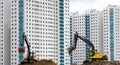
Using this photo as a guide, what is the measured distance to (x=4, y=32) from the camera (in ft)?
386

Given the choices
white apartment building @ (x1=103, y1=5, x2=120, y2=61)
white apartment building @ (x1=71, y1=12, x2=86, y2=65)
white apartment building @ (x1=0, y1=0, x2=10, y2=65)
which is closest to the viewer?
white apartment building @ (x1=0, y1=0, x2=10, y2=65)

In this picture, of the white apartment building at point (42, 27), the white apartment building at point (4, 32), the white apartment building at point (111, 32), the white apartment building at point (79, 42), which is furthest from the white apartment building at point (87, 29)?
the white apartment building at point (4, 32)

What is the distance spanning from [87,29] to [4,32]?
46.7m

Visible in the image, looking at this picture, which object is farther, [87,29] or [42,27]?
[87,29]

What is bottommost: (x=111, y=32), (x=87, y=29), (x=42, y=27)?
(x=111, y=32)

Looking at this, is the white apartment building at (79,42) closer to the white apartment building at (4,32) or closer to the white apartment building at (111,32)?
the white apartment building at (111,32)

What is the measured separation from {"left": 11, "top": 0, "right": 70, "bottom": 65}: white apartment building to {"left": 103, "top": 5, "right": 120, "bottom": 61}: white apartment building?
27891 millimetres

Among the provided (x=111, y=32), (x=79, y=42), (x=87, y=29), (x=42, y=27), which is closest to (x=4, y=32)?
(x=42, y=27)

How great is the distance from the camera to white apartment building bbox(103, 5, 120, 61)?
14775 centimetres

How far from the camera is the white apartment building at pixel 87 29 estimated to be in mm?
151125

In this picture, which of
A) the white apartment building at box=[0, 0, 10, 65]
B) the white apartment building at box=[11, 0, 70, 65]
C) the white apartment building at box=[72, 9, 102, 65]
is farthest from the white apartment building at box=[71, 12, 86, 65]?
the white apartment building at box=[0, 0, 10, 65]

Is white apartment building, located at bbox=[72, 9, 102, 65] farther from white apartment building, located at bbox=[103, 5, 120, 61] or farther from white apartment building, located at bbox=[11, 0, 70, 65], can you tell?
white apartment building, located at bbox=[11, 0, 70, 65]

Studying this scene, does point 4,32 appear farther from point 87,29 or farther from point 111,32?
point 111,32

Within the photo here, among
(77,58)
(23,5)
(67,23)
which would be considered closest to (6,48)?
(23,5)
